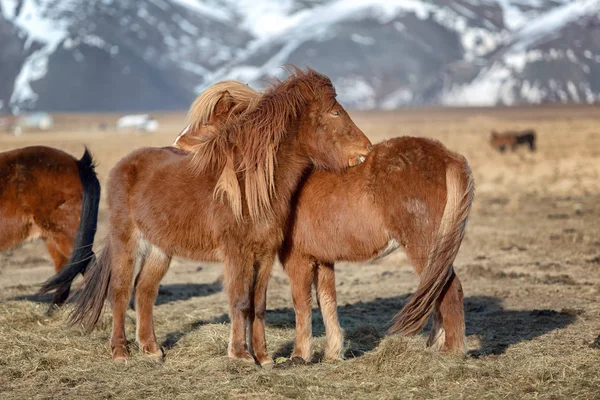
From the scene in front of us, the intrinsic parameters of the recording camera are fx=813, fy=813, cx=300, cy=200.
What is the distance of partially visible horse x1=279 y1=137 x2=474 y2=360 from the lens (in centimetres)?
585

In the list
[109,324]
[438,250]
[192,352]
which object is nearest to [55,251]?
[109,324]

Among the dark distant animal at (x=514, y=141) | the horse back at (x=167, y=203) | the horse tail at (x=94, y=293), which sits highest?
the dark distant animal at (x=514, y=141)

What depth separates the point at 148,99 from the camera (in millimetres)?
167500

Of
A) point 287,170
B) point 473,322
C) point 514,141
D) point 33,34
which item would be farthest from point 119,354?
point 33,34

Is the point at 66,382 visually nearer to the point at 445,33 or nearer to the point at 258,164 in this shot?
the point at 258,164

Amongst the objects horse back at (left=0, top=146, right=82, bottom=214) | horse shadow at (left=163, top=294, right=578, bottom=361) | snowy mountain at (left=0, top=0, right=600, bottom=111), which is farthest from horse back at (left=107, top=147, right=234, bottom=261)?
snowy mountain at (left=0, top=0, right=600, bottom=111)

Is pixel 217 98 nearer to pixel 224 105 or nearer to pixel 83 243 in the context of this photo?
pixel 224 105

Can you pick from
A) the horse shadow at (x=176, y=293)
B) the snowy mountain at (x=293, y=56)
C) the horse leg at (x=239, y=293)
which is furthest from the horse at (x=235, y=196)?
the snowy mountain at (x=293, y=56)

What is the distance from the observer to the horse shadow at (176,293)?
361 inches

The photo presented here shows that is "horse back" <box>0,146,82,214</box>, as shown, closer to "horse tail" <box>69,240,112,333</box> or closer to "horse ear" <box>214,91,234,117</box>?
"horse tail" <box>69,240,112,333</box>

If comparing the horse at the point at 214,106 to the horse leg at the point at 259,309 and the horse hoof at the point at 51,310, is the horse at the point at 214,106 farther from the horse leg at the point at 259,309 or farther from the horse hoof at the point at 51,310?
the horse hoof at the point at 51,310

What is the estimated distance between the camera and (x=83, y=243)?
8.14 metres

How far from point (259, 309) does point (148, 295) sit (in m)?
1.15

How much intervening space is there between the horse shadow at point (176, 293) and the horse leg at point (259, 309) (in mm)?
2989
